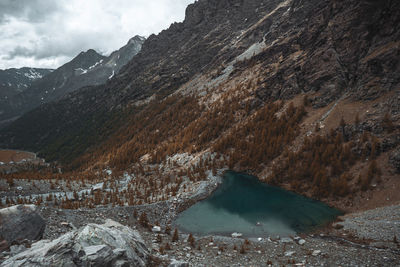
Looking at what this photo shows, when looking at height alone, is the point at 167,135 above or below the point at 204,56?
below

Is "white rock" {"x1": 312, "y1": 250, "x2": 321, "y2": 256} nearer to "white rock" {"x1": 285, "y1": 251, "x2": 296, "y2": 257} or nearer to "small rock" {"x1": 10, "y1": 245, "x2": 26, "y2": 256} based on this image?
"white rock" {"x1": 285, "y1": 251, "x2": 296, "y2": 257}

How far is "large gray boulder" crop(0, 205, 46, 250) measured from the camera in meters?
11.7

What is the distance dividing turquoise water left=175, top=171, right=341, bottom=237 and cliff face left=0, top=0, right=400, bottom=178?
17861 mm

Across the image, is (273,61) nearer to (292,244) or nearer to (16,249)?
(292,244)

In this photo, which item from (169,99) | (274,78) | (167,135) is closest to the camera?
(274,78)

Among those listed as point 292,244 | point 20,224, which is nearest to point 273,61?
point 292,244

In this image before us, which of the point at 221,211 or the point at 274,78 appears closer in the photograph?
the point at 221,211

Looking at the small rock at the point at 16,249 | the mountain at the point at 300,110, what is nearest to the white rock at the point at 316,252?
the mountain at the point at 300,110

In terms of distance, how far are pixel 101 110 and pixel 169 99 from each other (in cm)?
10051

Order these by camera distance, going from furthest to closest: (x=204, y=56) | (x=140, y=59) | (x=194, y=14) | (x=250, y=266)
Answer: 1. (x=140, y=59)
2. (x=194, y=14)
3. (x=204, y=56)
4. (x=250, y=266)

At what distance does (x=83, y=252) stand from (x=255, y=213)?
23.3 meters

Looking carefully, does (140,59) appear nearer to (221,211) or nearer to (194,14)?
(194,14)

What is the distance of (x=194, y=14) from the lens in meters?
168

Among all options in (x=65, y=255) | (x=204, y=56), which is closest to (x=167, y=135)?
(x=65, y=255)
